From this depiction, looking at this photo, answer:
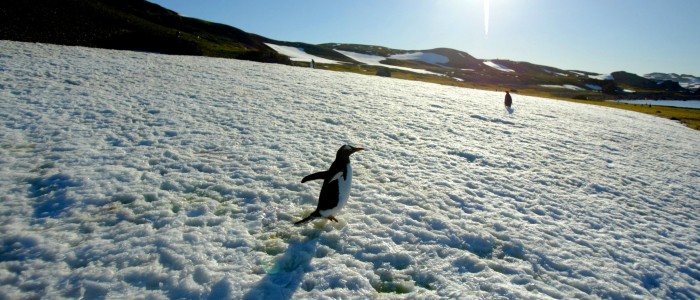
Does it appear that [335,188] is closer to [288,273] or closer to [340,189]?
[340,189]

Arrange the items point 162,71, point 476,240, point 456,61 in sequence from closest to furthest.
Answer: point 476,240
point 162,71
point 456,61

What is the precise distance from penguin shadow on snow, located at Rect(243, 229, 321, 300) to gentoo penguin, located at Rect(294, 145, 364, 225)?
464 millimetres

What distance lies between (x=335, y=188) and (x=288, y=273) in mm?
1669

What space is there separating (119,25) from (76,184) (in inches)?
1708

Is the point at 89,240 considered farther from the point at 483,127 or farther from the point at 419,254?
the point at 483,127

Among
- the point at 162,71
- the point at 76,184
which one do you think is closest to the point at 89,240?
the point at 76,184

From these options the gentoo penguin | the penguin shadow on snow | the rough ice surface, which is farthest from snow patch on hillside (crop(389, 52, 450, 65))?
the penguin shadow on snow

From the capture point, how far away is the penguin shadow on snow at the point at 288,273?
4.38 metres

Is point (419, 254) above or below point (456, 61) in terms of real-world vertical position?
below

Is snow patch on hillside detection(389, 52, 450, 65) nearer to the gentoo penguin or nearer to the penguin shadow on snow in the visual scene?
the gentoo penguin

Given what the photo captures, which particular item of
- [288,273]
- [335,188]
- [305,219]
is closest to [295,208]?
[305,219]

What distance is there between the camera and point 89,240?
16.3ft

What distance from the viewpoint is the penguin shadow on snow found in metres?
4.38

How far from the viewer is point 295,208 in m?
6.71
